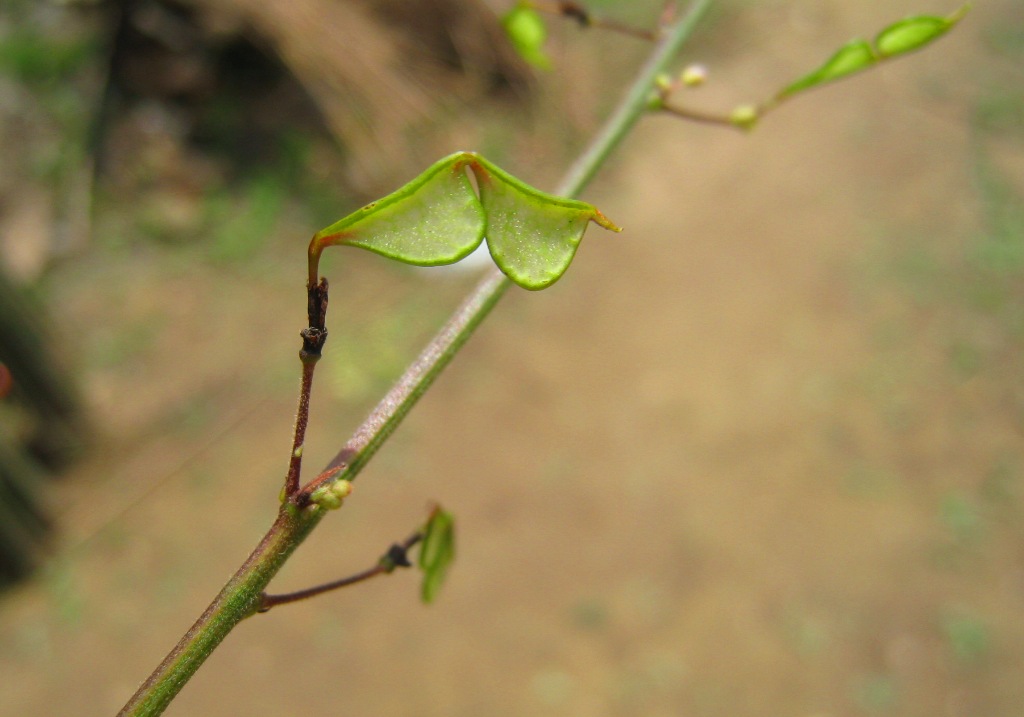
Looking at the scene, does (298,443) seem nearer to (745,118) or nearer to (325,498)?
(325,498)

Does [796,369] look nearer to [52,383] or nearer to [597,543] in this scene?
[597,543]

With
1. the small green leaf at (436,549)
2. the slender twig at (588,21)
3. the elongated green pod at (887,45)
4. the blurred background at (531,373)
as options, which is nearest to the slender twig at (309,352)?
the small green leaf at (436,549)

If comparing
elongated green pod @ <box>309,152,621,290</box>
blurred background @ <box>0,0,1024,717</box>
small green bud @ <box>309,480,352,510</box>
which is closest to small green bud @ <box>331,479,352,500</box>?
small green bud @ <box>309,480,352,510</box>

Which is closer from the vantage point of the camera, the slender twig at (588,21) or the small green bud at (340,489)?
the small green bud at (340,489)

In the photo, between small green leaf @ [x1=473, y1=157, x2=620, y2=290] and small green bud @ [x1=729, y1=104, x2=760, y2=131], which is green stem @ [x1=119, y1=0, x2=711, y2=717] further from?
small green bud @ [x1=729, y1=104, x2=760, y2=131]

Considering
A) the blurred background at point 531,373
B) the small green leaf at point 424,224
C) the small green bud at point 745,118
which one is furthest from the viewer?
the blurred background at point 531,373

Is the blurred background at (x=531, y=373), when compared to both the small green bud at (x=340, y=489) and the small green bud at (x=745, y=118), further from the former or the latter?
the small green bud at (x=340, y=489)

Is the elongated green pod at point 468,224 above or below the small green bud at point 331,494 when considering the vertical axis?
above

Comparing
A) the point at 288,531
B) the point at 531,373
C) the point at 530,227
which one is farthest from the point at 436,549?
the point at 531,373
